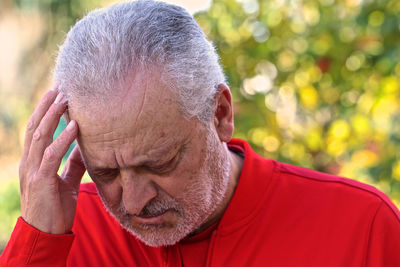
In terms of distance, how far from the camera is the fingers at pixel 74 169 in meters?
2.15

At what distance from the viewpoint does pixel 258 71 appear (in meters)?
3.53

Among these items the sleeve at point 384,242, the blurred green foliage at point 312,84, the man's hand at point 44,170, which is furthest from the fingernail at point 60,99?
the blurred green foliage at point 312,84

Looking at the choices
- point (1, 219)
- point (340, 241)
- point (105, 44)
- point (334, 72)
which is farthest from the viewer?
point (1, 219)

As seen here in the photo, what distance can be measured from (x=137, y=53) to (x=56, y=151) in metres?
0.47

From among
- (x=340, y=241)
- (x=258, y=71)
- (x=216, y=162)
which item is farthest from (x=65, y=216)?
(x=258, y=71)

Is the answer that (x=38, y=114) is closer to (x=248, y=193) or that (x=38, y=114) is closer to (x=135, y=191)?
(x=135, y=191)

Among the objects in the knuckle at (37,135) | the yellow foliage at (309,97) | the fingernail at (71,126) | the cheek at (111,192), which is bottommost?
the yellow foliage at (309,97)

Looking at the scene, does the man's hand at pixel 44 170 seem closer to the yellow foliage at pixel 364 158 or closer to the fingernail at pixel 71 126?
the fingernail at pixel 71 126

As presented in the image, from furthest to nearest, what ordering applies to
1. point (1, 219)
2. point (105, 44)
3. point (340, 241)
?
1. point (1, 219)
2. point (340, 241)
3. point (105, 44)

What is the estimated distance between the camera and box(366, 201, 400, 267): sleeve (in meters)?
1.91

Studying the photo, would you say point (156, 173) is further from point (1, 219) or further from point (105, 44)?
point (1, 219)

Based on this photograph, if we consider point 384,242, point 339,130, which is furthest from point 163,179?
point 339,130

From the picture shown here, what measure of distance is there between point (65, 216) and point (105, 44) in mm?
689

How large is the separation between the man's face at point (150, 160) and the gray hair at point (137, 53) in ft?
0.18
